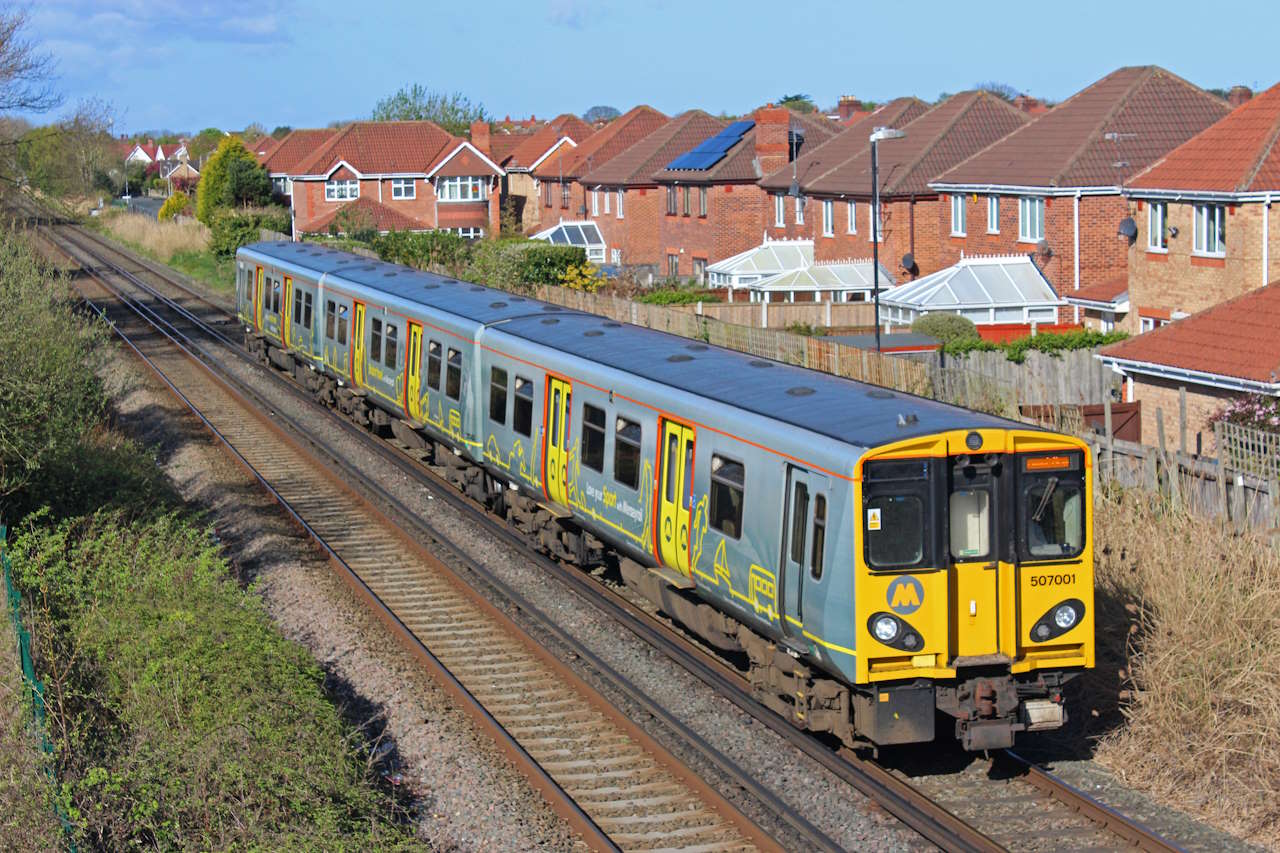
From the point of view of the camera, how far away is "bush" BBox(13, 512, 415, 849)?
28.2ft

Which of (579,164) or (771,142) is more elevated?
(579,164)

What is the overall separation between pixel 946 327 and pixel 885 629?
2122 centimetres

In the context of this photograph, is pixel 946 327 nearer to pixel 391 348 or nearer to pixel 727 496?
pixel 391 348

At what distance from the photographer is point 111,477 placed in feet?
58.0

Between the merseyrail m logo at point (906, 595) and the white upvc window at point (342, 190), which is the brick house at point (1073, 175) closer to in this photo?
the merseyrail m logo at point (906, 595)

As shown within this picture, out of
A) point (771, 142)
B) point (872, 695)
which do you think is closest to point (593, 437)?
point (872, 695)

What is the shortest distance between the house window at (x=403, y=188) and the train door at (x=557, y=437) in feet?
183

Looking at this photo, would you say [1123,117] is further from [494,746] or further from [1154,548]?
[494,746]

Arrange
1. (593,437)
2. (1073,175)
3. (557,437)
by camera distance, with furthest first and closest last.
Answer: (1073,175)
(557,437)
(593,437)

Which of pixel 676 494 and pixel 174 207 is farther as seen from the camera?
pixel 174 207

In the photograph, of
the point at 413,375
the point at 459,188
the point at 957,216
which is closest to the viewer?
the point at 413,375

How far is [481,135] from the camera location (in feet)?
267

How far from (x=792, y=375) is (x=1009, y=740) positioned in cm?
400

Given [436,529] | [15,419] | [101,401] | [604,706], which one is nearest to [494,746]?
[604,706]
